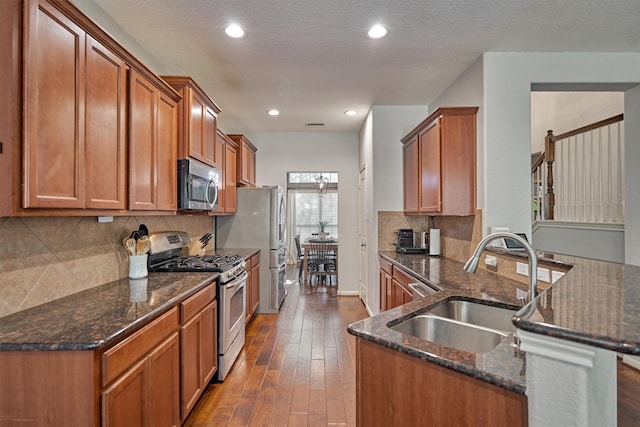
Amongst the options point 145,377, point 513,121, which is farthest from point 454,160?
point 145,377

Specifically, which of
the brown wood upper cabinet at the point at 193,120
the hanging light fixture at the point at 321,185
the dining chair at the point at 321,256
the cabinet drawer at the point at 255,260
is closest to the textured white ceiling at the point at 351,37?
the brown wood upper cabinet at the point at 193,120

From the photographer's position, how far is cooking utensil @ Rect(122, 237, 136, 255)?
2.31 metres

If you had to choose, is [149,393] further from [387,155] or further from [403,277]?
[387,155]

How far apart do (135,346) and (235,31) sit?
2.16 meters

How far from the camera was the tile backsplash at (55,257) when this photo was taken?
151 cm

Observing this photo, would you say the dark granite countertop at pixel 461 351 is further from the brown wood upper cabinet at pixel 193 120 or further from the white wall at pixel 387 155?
the brown wood upper cabinet at pixel 193 120

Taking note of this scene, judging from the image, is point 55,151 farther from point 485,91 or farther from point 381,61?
point 485,91

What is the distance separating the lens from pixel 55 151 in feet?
4.44

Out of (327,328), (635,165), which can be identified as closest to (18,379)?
(327,328)

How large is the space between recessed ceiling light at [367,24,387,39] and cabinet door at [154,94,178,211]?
158 centimetres

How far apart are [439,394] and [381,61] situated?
273cm

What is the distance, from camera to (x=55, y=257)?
1.78 m

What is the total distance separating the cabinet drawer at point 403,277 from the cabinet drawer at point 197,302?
5.30 ft

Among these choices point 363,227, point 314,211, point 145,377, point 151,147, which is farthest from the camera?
point 314,211
